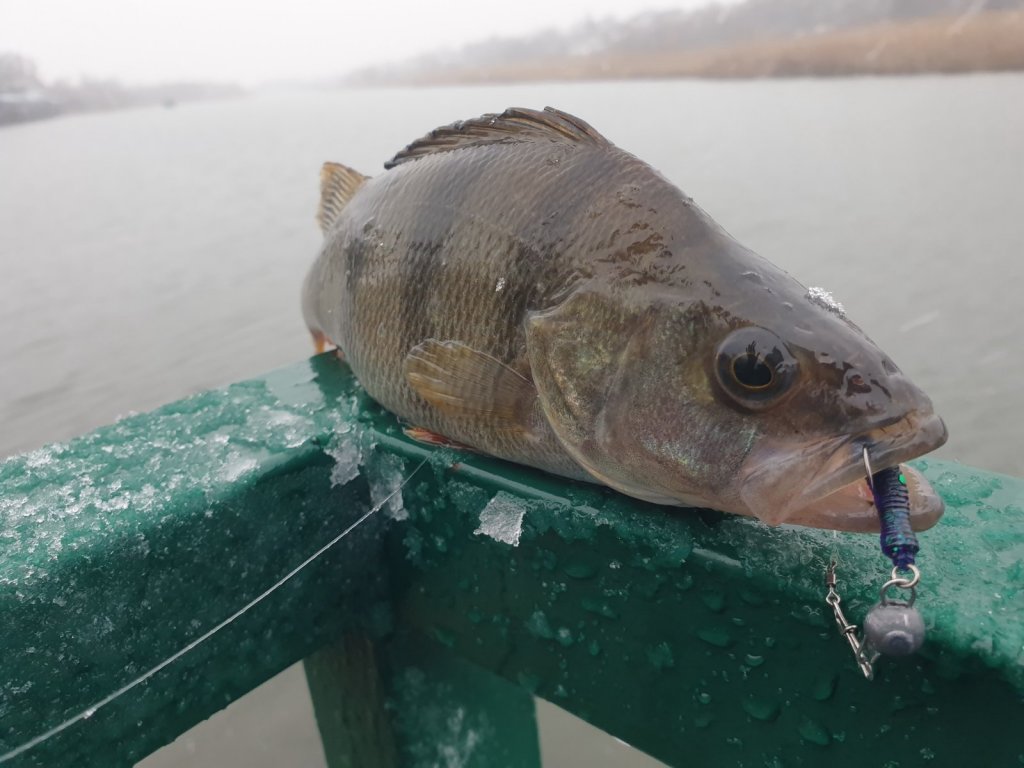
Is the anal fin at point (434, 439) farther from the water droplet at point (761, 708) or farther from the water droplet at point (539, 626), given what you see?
the water droplet at point (761, 708)

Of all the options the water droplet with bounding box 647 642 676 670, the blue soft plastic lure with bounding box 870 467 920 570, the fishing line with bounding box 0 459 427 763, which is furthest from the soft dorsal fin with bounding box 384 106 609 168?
the water droplet with bounding box 647 642 676 670

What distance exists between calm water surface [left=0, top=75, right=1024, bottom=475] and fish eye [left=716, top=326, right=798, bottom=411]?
4.90 meters

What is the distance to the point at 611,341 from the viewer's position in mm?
1245

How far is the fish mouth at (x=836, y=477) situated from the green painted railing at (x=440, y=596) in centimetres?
8

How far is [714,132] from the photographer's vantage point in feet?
52.0

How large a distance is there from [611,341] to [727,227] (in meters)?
9.61

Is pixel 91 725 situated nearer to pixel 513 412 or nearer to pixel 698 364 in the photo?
pixel 513 412

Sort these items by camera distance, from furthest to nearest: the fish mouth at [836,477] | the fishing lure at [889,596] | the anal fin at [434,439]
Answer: the anal fin at [434,439] < the fish mouth at [836,477] < the fishing lure at [889,596]

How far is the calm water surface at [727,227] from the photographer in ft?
22.1

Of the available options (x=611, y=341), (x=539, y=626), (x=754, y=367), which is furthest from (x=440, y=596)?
(x=754, y=367)

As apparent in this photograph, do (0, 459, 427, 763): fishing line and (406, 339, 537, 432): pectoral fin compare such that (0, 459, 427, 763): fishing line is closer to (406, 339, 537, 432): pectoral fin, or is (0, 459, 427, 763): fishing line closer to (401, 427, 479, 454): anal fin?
(401, 427, 479, 454): anal fin

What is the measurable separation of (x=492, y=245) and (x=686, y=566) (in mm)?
681

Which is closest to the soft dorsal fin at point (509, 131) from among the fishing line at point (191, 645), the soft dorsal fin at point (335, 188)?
the soft dorsal fin at point (335, 188)

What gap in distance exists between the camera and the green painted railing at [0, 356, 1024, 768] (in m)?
1.04
